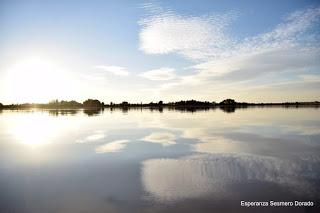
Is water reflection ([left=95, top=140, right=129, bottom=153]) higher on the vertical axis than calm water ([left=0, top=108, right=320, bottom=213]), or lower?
higher

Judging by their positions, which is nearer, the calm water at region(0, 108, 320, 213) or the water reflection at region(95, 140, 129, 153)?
the calm water at region(0, 108, 320, 213)

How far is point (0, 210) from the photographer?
9984 mm

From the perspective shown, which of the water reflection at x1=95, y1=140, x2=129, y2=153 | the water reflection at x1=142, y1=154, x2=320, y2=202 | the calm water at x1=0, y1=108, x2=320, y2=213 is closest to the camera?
the calm water at x1=0, y1=108, x2=320, y2=213

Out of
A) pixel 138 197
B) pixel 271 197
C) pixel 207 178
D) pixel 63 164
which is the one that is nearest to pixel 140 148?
pixel 63 164

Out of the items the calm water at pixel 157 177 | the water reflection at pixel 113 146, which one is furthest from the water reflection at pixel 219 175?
the water reflection at pixel 113 146

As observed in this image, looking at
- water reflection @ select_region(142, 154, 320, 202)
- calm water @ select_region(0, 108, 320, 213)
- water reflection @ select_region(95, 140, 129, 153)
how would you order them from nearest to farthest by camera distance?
calm water @ select_region(0, 108, 320, 213) < water reflection @ select_region(142, 154, 320, 202) < water reflection @ select_region(95, 140, 129, 153)

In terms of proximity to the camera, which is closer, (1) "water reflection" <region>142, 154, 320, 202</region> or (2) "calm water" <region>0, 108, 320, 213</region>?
(2) "calm water" <region>0, 108, 320, 213</region>

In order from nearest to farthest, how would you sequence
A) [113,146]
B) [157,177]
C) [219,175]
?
[157,177] → [219,175] → [113,146]

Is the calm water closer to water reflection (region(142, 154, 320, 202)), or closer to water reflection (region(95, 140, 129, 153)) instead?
water reflection (region(142, 154, 320, 202))

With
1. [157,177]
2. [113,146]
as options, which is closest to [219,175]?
[157,177]

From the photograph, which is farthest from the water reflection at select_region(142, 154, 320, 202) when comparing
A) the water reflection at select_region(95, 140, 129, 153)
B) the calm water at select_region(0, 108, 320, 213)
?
the water reflection at select_region(95, 140, 129, 153)

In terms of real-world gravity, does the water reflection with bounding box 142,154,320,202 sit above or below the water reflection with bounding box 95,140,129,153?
below

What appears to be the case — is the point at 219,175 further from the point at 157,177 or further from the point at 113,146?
the point at 113,146

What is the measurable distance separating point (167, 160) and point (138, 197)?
658 centimetres
